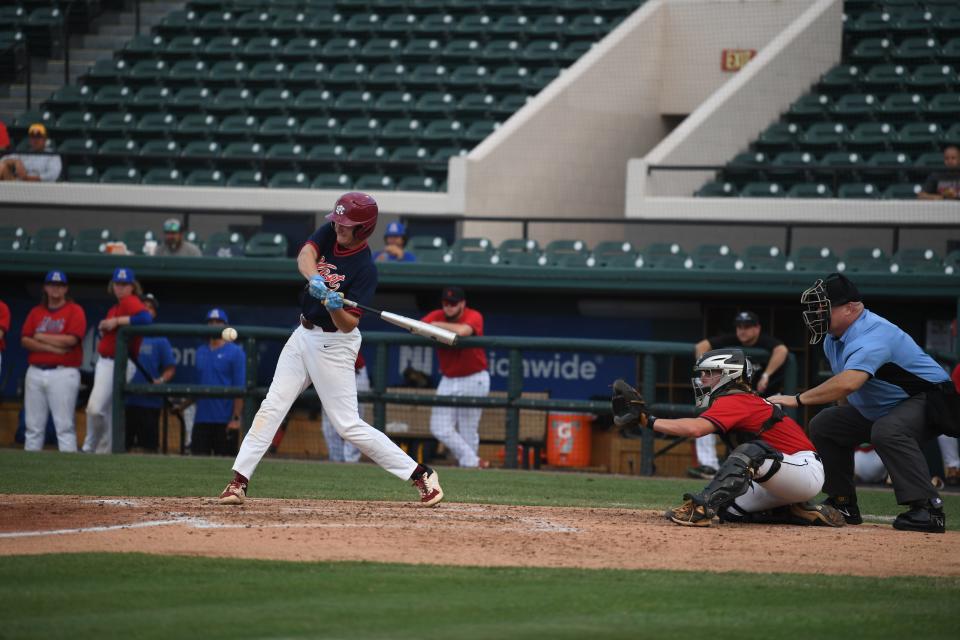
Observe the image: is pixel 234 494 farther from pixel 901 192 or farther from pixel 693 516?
pixel 901 192

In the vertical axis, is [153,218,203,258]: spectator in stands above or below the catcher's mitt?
above

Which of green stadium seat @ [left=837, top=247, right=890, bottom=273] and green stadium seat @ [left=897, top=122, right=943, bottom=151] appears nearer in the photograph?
green stadium seat @ [left=837, top=247, right=890, bottom=273]

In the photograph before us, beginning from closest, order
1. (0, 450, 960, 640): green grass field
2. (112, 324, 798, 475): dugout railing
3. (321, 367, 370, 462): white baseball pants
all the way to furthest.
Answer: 1. (0, 450, 960, 640): green grass field
2. (112, 324, 798, 475): dugout railing
3. (321, 367, 370, 462): white baseball pants

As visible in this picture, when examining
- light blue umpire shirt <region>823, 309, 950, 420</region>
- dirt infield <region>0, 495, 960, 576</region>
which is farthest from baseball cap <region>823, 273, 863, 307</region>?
dirt infield <region>0, 495, 960, 576</region>

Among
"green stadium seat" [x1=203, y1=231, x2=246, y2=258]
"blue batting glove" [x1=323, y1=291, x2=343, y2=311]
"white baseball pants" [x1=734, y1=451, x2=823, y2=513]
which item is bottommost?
"white baseball pants" [x1=734, y1=451, x2=823, y2=513]

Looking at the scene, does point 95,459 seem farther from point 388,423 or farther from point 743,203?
point 743,203

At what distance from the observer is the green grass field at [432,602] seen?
4.26 m

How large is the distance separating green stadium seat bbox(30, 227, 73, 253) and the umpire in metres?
9.64

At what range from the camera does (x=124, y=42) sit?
68.2ft

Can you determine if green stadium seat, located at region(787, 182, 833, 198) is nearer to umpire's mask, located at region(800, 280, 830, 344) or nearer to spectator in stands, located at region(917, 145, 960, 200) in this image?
spectator in stands, located at region(917, 145, 960, 200)

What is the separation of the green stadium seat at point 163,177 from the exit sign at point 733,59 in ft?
25.5

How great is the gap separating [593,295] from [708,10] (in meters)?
6.69

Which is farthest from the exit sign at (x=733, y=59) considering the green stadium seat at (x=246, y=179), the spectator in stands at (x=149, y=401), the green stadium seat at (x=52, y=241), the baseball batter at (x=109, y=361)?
the baseball batter at (x=109, y=361)

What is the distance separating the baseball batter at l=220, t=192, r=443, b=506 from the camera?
7.00 m
